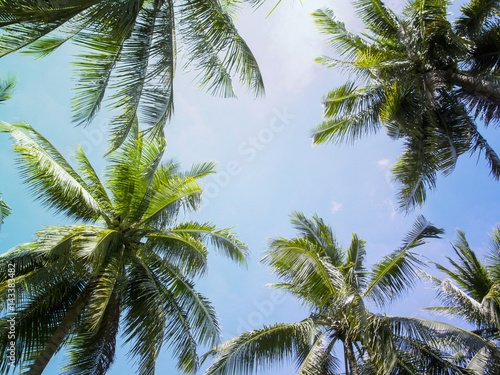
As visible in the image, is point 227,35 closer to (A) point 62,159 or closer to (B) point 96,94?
(B) point 96,94

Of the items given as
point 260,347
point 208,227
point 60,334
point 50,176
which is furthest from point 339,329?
point 50,176

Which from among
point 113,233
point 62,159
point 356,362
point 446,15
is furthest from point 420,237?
point 62,159

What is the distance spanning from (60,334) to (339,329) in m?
6.31

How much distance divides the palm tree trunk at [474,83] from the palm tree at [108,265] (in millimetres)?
7325

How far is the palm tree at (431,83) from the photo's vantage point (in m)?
9.48

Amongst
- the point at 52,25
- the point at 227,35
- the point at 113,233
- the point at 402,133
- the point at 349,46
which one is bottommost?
the point at 113,233

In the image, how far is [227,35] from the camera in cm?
570

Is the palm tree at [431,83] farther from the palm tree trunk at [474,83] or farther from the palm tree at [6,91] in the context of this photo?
the palm tree at [6,91]

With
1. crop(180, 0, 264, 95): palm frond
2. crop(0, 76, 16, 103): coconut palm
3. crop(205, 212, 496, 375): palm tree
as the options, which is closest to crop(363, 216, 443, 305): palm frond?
crop(205, 212, 496, 375): palm tree

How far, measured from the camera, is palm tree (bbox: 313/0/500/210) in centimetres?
948

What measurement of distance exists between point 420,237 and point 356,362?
134 inches

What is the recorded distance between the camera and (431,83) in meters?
9.10

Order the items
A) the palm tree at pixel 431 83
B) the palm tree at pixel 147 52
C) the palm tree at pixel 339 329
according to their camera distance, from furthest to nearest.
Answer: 1. the palm tree at pixel 431 83
2. the palm tree at pixel 339 329
3. the palm tree at pixel 147 52

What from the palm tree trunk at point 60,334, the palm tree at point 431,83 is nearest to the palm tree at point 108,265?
the palm tree trunk at point 60,334
